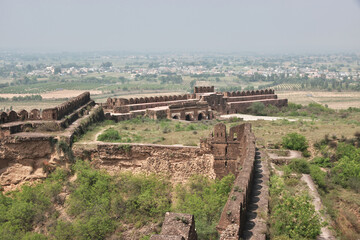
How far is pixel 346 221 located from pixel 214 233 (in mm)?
4225

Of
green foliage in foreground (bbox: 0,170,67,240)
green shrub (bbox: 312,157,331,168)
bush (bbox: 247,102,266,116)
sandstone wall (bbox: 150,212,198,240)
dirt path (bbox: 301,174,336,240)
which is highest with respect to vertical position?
sandstone wall (bbox: 150,212,198,240)

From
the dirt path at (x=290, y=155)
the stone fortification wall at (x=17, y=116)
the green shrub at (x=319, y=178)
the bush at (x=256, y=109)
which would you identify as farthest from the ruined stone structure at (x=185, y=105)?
the green shrub at (x=319, y=178)

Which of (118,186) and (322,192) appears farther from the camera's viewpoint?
(118,186)

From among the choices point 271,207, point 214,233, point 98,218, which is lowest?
point 98,218

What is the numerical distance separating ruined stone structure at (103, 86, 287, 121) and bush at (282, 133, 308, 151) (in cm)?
1290

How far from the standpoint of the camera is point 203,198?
16047 millimetres

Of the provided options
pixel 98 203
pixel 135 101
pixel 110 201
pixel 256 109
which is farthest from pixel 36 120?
pixel 256 109

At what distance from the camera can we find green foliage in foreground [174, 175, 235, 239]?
12759mm

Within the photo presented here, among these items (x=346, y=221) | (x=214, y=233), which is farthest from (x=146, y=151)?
(x=346, y=221)

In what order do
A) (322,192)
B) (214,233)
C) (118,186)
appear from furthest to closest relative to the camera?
(118,186)
(322,192)
(214,233)

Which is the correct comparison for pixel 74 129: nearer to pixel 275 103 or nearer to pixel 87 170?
pixel 87 170

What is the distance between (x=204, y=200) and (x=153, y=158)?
3.93 meters

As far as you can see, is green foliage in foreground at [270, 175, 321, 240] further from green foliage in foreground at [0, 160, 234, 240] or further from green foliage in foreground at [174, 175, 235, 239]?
green foliage in foreground at [0, 160, 234, 240]

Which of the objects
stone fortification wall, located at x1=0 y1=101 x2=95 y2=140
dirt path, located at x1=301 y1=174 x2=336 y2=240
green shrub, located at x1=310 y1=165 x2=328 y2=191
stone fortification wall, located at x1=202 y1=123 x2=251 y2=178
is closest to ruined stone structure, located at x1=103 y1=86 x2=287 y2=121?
stone fortification wall, located at x1=0 y1=101 x2=95 y2=140
